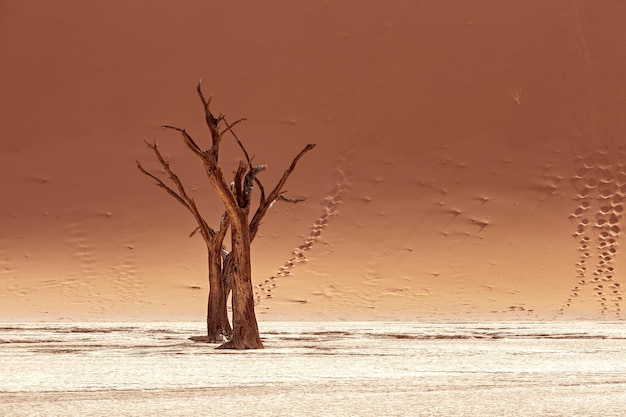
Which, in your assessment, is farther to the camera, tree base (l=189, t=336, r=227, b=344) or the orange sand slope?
the orange sand slope

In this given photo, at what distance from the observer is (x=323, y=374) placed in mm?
11438

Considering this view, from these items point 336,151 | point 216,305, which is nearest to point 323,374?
point 216,305

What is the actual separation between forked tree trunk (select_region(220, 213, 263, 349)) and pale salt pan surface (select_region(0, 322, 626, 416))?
1.20ft

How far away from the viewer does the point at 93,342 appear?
54.5 feet

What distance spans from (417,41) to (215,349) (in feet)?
73.1

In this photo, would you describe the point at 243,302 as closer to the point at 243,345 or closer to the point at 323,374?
the point at 243,345

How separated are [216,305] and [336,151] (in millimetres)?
16496

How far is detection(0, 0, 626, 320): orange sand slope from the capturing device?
2800 centimetres

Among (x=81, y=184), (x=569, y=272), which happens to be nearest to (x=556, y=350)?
(x=569, y=272)

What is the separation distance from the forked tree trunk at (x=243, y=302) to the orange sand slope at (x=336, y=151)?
916cm

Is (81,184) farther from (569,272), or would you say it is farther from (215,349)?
(215,349)

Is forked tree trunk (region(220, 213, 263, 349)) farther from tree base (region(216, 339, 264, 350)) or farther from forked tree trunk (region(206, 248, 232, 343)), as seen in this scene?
forked tree trunk (region(206, 248, 232, 343))

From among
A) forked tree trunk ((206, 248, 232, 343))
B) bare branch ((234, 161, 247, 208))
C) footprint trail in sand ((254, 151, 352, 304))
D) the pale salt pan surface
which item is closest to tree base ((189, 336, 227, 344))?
forked tree trunk ((206, 248, 232, 343))

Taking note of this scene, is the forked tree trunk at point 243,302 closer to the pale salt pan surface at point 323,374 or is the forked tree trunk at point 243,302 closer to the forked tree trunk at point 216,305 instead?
the pale salt pan surface at point 323,374
